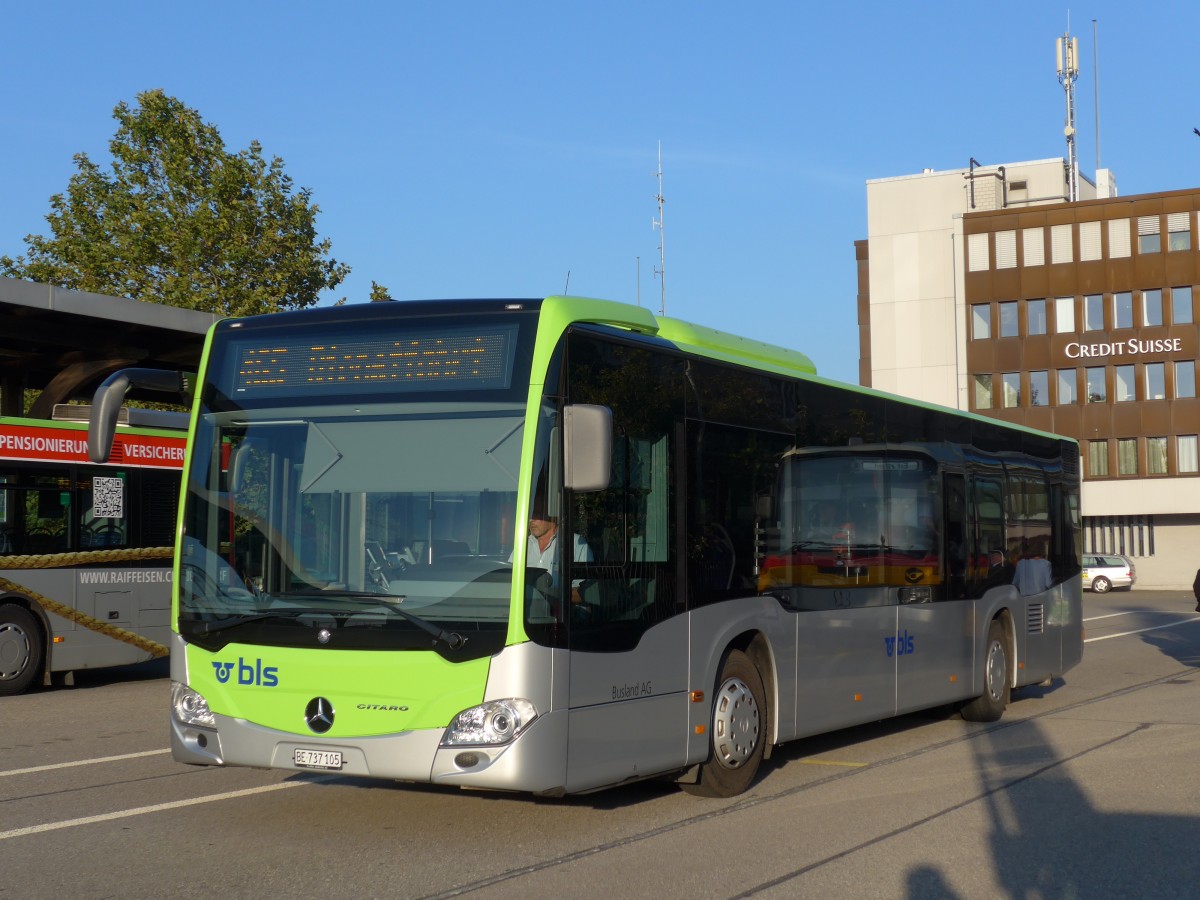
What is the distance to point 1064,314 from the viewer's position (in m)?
66.2

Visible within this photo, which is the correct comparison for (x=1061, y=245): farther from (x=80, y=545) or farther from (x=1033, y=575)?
(x=80, y=545)

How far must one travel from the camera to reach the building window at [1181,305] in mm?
63562

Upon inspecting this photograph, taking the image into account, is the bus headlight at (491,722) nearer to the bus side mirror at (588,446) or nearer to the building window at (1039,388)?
the bus side mirror at (588,446)

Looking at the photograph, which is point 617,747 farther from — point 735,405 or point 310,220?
point 310,220

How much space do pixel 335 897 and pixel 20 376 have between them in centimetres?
1867

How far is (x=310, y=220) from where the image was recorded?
45.9 metres

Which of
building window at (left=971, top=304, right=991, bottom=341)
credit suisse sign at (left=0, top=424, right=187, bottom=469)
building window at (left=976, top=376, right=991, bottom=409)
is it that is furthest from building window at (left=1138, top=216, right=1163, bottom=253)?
credit suisse sign at (left=0, top=424, right=187, bottom=469)

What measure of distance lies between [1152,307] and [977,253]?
8109 millimetres

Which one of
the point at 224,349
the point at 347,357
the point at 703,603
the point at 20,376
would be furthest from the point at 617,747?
the point at 20,376

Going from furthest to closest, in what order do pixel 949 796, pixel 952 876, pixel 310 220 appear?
pixel 310 220 → pixel 949 796 → pixel 952 876

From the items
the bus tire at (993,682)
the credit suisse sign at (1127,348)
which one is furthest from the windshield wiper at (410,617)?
the credit suisse sign at (1127,348)

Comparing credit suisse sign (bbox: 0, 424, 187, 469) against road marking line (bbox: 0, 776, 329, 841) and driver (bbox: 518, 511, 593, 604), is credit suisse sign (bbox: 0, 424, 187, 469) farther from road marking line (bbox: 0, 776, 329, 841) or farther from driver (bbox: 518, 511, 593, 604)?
driver (bbox: 518, 511, 593, 604)

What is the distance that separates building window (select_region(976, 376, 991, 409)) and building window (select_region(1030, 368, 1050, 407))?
199 centimetres

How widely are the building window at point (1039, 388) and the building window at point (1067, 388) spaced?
531 millimetres
